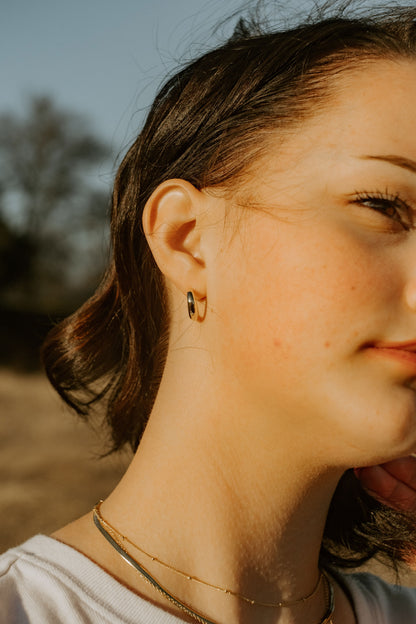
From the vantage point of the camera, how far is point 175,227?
5.58 feet

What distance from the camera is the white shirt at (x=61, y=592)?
56.1 inches

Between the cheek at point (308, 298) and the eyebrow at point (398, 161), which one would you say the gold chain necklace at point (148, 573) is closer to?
the cheek at point (308, 298)

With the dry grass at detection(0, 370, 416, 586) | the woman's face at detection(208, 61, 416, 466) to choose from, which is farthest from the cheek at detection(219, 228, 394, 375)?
the dry grass at detection(0, 370, 416, 586)

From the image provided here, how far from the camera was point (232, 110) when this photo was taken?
175cm

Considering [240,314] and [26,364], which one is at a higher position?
[240,314]

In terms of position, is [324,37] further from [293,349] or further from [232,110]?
[293,349]

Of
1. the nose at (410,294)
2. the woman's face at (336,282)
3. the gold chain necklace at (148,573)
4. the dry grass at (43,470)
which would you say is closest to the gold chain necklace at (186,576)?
the gold chain necklace at (148,573)

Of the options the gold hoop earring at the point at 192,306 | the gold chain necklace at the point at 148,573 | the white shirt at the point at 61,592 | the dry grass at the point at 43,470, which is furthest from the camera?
the dry grass at the point at 43,470

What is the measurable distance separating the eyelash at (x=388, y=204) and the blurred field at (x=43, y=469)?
318cm

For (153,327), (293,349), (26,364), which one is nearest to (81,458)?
(26,364)

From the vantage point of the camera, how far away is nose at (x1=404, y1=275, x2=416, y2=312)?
144cm

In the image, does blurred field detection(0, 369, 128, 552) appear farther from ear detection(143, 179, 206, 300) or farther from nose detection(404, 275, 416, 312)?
nose detection(404, 275, 416, 312)

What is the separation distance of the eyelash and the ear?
38 cm

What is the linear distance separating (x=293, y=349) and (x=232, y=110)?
617 mm
